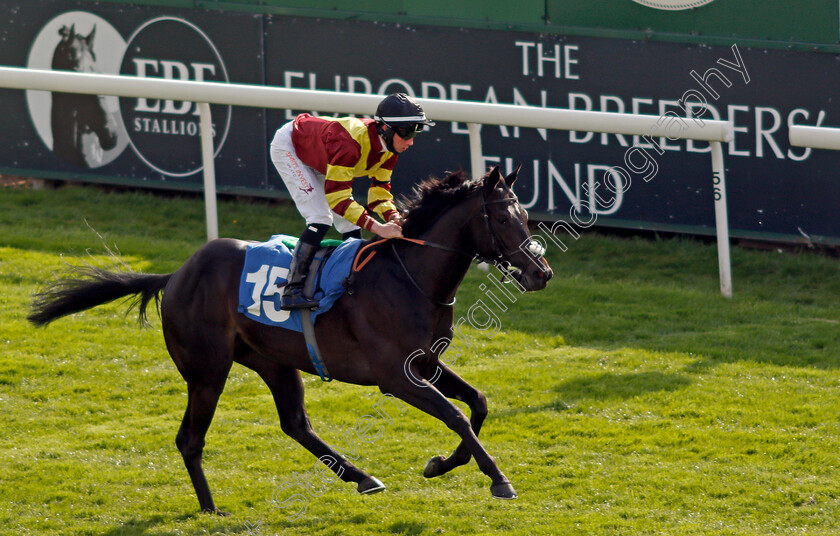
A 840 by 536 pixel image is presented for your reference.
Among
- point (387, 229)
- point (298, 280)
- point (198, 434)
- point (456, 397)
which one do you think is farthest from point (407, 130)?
point (198, 434)

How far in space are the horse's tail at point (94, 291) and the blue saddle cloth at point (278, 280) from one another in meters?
0.56

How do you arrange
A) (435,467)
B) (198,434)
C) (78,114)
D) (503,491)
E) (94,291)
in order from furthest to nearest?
(78,114)
(94,291)
(198,434)
(435,467)
(503,491)

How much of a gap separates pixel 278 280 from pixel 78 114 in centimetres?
533

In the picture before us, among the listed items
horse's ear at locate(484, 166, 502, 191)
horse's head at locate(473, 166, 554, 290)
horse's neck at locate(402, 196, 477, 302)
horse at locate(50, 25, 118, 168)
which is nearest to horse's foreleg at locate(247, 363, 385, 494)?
horse's neck at locate(402, 196, 477, 302)

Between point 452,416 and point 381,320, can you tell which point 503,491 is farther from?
point 381,320

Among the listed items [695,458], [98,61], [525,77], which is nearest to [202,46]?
[98,61]

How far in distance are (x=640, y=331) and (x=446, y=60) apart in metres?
2.74

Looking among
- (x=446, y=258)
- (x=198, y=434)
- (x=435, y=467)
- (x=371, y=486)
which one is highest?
(x=446, y=258)

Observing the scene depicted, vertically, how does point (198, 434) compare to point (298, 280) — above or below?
below

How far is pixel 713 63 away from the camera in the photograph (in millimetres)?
8281

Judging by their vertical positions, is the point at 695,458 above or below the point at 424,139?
below

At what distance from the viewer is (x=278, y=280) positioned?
546 centimetres

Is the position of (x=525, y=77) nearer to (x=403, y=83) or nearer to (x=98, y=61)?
(x=403, y=83)

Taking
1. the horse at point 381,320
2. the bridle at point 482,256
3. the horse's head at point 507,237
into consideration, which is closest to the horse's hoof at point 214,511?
the horse at point 381,320
